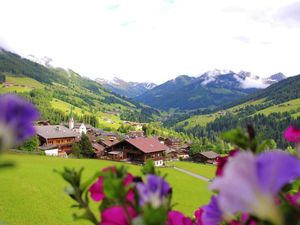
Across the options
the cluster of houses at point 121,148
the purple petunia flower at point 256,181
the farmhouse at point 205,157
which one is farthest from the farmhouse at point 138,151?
the purple petunia flower at point 256,181

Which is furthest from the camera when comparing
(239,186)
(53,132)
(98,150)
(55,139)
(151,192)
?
(98,150)

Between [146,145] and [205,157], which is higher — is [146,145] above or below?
above

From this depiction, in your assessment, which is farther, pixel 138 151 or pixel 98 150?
pixel 98 150

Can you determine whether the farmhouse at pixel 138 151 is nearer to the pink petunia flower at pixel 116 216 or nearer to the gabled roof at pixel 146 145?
the gabled roof at pixel 146 145

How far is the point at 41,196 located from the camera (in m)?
41.4

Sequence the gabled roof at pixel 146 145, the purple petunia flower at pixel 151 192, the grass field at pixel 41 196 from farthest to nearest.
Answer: the gabled roof at pixel 146 145
the grass field at pixel 41 196
the purple petunia flower at pixel 151 192

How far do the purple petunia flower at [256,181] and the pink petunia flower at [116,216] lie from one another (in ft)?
1.71

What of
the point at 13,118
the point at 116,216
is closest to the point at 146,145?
the point at 116,216

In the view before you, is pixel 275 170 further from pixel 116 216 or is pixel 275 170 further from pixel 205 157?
pixel 205 157

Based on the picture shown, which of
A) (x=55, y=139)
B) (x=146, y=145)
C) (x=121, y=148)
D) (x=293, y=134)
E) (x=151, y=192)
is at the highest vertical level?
(x=55, y=139)

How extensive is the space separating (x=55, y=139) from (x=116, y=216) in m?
101

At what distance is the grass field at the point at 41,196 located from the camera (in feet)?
110

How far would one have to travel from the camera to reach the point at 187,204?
44875 mm

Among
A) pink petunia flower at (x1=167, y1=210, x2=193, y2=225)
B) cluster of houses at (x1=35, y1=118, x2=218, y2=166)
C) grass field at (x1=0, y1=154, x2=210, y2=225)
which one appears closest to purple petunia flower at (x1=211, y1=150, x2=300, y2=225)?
pink petunia flower at (x1=167, y1=210, x2=193, y2=225)
